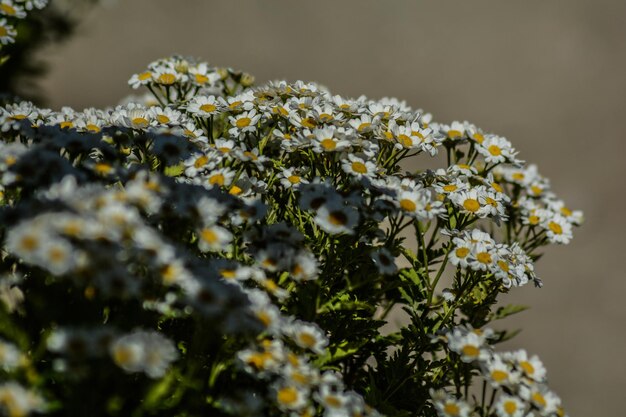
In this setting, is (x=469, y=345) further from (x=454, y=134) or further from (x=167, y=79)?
(x=167, y=79)

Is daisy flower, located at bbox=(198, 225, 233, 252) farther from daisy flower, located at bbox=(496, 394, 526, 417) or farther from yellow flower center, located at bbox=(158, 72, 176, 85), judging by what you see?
yellow flower center, located at bbox=(158, 72, 176, 85)

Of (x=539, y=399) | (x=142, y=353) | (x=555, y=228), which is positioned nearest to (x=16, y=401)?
(x=142, y=353)

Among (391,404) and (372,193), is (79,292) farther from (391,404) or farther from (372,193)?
(391,404)

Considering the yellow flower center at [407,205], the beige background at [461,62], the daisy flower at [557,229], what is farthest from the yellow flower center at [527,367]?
the beige background at [461,62]

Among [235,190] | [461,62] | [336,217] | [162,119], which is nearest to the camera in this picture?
[336,217]

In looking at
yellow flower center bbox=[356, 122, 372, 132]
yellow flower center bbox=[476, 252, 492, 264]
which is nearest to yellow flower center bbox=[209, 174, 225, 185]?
yellow flower center bbox=[356, 122, 372, 132]

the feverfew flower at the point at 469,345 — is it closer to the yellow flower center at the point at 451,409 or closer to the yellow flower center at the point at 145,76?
the yellow flower center at the point at 451,409

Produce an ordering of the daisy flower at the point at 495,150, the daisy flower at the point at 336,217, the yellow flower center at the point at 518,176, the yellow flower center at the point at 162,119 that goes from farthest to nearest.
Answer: the yellow flower center at the point at 518,176
the daisy flower at the point at 495,150
the yellow flower center at the point at 162,119
the daisy flower at the point at 336,217
